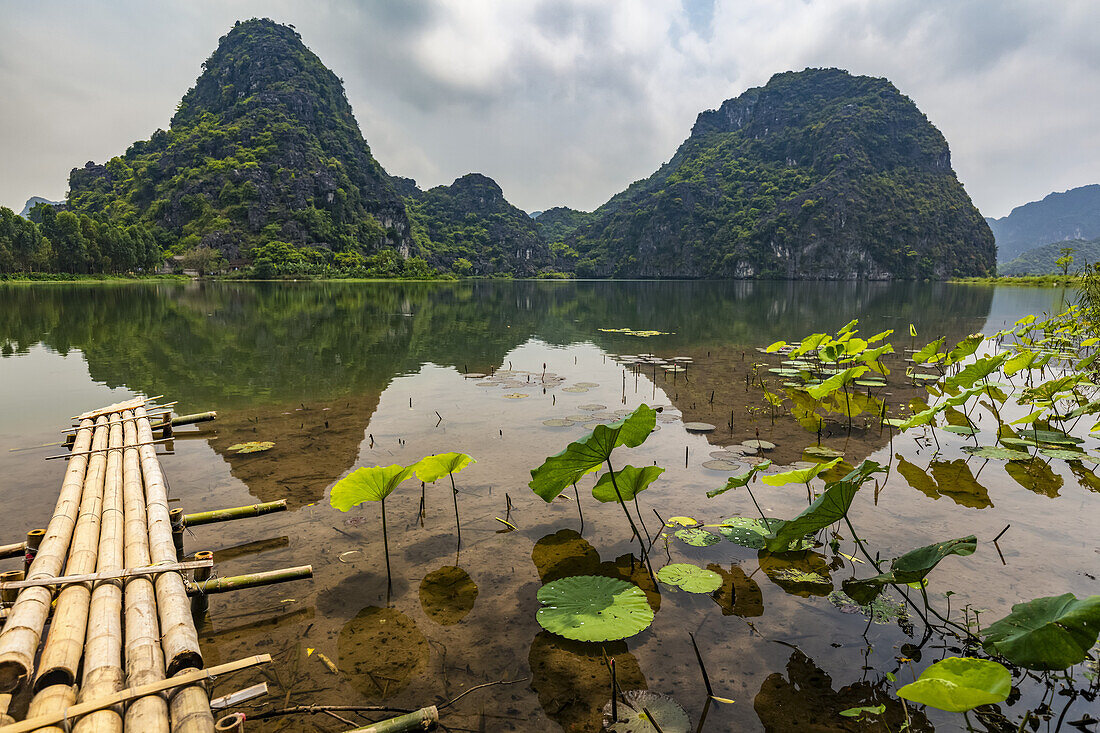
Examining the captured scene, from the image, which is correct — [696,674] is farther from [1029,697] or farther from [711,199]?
[711,199]

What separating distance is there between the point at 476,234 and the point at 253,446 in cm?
17898

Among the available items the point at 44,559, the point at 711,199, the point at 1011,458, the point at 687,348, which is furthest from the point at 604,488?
the point at 711,199

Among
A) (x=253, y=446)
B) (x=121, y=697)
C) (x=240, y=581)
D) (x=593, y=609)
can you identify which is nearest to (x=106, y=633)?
(x=121, y=697)

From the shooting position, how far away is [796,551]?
4.66 meters

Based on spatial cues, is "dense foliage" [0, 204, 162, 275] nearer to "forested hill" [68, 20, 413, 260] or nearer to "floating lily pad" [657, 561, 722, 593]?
"forested hill" [68, 20, 413, 260]

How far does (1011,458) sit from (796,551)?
4437 mm

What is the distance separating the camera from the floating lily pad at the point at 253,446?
7.47 meters

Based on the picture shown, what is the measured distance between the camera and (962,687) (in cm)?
184

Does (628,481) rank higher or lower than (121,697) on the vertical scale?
higher

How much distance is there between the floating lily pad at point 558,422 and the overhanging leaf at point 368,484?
15.5ft

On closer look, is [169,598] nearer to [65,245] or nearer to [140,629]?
[140,629]

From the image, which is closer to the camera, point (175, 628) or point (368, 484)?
point (175, 628)

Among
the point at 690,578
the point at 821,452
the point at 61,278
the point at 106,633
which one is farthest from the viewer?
the point at 61,278

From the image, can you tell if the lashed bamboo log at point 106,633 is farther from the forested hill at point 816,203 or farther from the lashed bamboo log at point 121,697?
the forested hill at point 816,203
